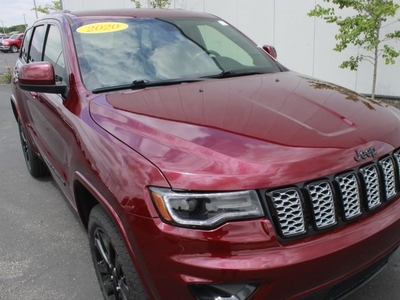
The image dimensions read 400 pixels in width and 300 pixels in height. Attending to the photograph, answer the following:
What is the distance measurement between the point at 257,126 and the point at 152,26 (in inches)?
64.7

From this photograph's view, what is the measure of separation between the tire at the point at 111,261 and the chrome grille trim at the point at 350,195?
1009 millimetres

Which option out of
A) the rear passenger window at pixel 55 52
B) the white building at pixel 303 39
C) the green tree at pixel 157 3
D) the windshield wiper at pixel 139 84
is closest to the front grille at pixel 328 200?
the windshield wiper at pixel 139 84

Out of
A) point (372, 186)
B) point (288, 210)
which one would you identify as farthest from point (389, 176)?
point (288, 210)

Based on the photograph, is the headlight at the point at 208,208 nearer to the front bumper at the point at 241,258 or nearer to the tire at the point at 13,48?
the front bumper at the point at 241,258

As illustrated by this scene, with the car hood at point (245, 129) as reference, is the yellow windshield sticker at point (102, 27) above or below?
above

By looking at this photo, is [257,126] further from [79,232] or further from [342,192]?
[79,232]

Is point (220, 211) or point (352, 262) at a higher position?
point (220, 211)

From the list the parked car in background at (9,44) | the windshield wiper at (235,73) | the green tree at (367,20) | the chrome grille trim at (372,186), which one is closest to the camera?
the chrome grille trim at (372,186)

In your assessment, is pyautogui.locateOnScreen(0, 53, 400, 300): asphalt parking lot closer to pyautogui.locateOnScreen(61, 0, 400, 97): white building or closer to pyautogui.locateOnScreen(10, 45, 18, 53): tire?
pyautogui.locateOnScreen(61, 0, 400, 97): white building

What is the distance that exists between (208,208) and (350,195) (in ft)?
2.20

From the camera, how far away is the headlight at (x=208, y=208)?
1573 mm

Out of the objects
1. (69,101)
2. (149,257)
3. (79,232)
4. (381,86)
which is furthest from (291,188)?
(381,86)

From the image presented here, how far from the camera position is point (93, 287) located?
2.64 meters

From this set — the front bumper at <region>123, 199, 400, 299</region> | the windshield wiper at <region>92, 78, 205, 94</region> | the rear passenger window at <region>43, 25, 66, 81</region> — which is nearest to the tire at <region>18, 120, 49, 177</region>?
the rear passenger window at <region>43, 25, 66, 81</region>
